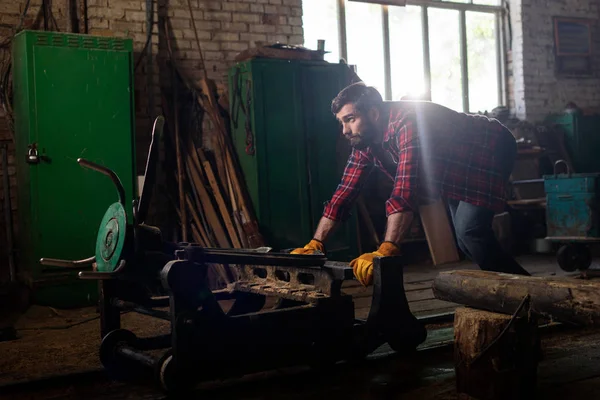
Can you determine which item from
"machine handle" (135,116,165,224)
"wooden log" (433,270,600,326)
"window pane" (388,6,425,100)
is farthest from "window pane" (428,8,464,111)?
"machine handle" (135,116,165,224)

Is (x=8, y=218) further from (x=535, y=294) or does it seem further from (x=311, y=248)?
(x=535, y=294)

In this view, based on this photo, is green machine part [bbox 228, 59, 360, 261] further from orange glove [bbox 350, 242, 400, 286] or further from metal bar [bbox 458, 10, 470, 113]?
orange glove [bbox 350, 242, 400, 286]

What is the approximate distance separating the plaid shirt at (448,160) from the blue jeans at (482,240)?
0.18 feet

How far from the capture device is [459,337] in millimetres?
2594

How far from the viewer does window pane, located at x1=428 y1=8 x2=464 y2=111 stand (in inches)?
329

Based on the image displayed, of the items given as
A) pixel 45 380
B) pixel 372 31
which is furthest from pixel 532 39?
pixel 45 380

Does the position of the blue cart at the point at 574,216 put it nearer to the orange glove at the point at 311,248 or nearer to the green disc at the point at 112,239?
the orange glove at the point at 311,248

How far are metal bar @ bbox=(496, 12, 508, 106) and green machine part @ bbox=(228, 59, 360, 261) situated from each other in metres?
3.36

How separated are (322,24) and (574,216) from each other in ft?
11.3

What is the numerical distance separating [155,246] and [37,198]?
9.12ft

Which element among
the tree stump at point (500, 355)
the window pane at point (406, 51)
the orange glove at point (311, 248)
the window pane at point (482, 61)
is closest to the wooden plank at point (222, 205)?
the orange glove at point (311, 248)

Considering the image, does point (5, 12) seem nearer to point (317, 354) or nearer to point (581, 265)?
point (317, 354)

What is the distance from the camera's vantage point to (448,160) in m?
3.43

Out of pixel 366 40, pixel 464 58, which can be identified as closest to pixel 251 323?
pixel 366 40
